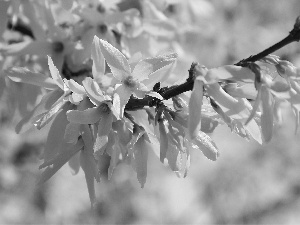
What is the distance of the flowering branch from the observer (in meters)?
1.94

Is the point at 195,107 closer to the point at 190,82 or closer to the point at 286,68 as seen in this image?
the point at 190,82

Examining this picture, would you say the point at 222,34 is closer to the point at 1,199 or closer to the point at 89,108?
the point at 1,199

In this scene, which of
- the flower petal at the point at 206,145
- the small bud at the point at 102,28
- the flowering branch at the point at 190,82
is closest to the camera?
the flowering branch at the point at 190,82

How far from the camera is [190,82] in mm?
2064

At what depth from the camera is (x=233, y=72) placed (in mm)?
1951

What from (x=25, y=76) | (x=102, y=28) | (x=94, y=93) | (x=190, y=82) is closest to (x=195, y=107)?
(x=190, y=82)

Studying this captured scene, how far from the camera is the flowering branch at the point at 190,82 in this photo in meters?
1.94

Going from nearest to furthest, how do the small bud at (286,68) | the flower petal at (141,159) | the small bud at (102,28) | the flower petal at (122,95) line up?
1. the small bud at (286,68)
2. the flower petal at (122,95)
3. the flower petal at (141,159)
4. the small bud at (102,28)

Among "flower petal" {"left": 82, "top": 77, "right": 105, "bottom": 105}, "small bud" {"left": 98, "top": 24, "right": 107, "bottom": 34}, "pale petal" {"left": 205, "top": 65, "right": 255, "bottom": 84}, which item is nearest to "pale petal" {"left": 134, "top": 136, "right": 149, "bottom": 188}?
"flower petal" {"left": 82, "top": 77, "right": 105, "bottom": 105}

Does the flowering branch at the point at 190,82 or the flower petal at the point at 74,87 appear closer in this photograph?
the flowering branch at the point at 190,82

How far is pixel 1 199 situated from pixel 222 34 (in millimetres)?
4281

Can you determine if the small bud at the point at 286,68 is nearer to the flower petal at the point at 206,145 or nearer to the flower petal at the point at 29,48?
the flower petal at the point at 206,145

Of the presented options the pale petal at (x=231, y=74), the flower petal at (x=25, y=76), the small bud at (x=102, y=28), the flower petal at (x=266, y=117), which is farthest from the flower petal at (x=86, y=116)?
the small bud at (x=102, y=28)

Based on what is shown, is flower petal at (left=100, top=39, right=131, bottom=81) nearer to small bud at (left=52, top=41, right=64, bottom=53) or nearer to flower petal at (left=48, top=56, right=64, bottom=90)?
flower petal at (left=48, top=56, right=64, bottom=90)
